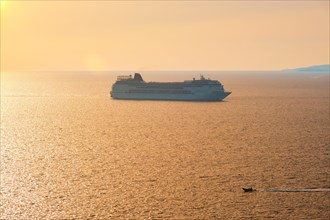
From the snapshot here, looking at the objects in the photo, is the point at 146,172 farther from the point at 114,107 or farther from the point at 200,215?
the point at 114,107

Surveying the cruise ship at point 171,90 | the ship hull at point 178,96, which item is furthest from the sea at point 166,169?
the ship hull at point 178,96

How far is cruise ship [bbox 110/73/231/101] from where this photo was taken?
511ft

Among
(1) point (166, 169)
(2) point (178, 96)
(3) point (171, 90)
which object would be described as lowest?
(1) point (166, 169)

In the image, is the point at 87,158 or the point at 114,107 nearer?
the point at 87,158

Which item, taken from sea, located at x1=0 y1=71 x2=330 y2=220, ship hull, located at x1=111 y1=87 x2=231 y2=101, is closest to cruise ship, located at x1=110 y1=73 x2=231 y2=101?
ship hull, located at x1=111 y1=87 x2=231 y2=101

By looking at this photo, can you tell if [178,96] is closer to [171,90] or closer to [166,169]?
[171,90]

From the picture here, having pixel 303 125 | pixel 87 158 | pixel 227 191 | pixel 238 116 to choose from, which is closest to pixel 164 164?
pixel 87 158

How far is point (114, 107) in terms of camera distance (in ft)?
463

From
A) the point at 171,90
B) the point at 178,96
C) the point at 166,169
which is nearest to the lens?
the point at 166,169

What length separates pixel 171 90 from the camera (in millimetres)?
164000

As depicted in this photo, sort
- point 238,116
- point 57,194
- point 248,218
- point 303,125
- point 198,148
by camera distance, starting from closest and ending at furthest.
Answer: point 248,218
point 57,194
point 198,148
point 303,125
point 238,116

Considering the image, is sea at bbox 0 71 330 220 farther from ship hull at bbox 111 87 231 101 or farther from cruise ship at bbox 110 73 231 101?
ship hull at bbox 111 87 231 101

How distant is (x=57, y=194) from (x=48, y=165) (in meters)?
13.9

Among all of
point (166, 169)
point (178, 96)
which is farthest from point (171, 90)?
point (166, 169)
